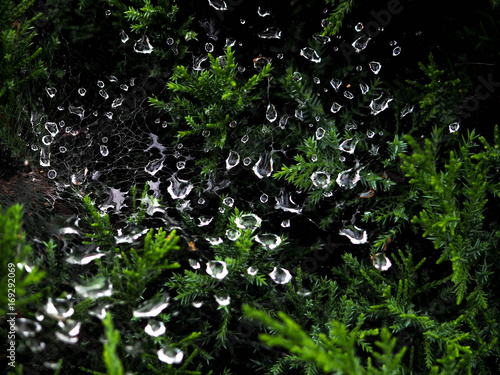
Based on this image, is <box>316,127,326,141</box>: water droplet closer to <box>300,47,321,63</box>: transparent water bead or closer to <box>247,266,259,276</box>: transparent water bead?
<box>300,47,321,63</box>: transparent water bead

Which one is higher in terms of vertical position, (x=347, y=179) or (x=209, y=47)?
(x=209, y=47)

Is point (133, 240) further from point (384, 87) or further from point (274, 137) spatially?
point (384, 87)

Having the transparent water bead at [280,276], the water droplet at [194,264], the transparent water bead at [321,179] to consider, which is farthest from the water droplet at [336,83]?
the water droplet at [194,264]

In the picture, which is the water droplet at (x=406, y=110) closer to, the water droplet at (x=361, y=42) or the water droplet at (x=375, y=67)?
the water droplet at (x=375, y=67)

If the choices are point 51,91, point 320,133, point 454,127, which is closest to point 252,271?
point 320,133

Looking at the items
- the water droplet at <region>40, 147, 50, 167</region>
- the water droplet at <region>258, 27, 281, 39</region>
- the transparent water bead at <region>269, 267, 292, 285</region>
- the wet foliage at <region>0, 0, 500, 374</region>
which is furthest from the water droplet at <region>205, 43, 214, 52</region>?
the transparent water bead at <region>269, 267, 292, 285</region>

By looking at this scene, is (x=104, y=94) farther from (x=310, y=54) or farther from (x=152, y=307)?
(x=152, y=307)
